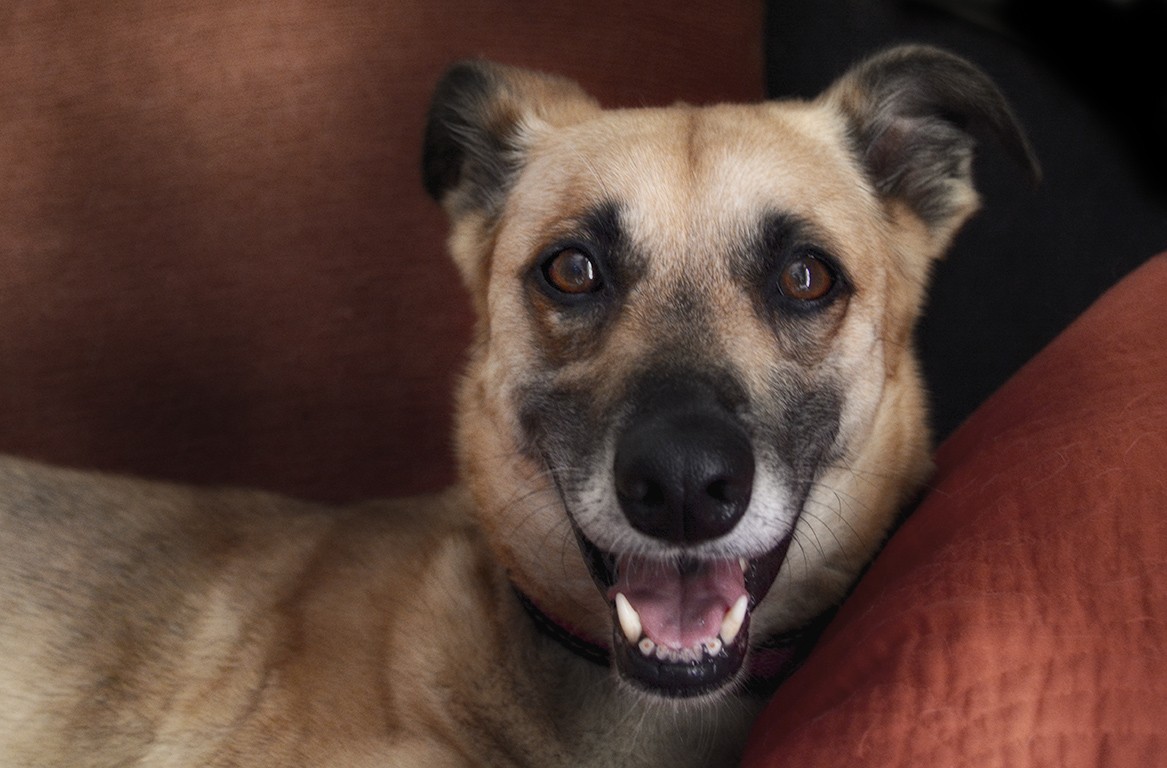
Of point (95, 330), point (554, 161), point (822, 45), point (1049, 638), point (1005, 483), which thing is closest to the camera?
point (1049, 638)

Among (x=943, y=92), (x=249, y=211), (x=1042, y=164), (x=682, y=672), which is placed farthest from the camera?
(x=249, y=211)

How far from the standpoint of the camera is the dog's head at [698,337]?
116cm

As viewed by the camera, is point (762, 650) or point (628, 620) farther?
point (762, 650)

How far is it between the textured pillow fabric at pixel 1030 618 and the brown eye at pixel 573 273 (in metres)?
0.53

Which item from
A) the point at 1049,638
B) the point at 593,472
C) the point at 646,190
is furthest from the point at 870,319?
the point at 1049,638

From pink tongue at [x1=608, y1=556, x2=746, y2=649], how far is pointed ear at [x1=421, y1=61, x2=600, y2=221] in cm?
67

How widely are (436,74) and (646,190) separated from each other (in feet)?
2.99

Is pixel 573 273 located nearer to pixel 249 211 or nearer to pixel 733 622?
pixel 733 622

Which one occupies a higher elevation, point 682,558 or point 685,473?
point 685,473

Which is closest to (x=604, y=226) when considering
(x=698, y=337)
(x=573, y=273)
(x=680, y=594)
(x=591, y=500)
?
(x=573, y=273)

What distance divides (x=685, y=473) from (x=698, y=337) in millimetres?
249

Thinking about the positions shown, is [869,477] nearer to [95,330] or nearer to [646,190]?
[646,190]

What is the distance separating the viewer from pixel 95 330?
6.80 feet

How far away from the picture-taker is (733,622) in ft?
3.92
